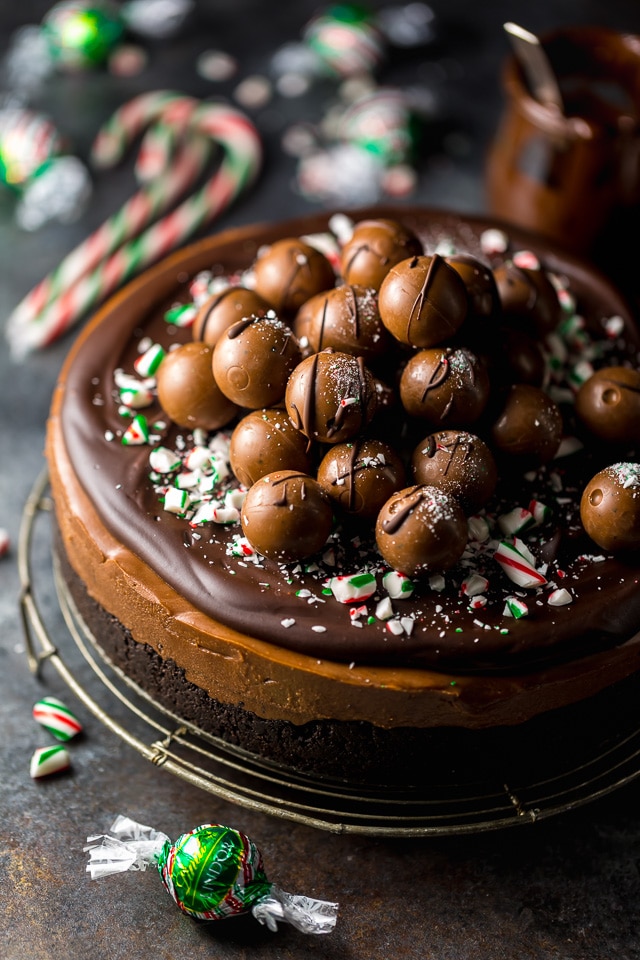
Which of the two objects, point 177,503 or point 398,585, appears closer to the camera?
point 398,585

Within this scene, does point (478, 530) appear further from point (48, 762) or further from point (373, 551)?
point (48, 762)

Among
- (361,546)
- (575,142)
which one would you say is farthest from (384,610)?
(575,142)

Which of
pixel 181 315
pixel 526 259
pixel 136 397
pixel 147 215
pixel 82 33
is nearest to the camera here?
pixel 136 397

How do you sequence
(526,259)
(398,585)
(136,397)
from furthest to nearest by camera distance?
(526,259) → (136,397) → (398,585)

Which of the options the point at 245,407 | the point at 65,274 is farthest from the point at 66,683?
the point at 65,274

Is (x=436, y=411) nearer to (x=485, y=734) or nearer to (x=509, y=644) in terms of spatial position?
(x=509, y=644)

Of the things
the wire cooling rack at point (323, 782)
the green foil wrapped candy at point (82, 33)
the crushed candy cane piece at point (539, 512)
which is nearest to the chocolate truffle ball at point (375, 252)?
the crushed candy cane piece at point (539, 512)

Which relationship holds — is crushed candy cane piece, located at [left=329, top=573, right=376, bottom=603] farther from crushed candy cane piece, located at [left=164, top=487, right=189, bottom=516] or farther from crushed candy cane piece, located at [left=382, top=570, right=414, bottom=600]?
crushed candy cane piece, located at [left=164, top=487, right=189, bottom=516]
